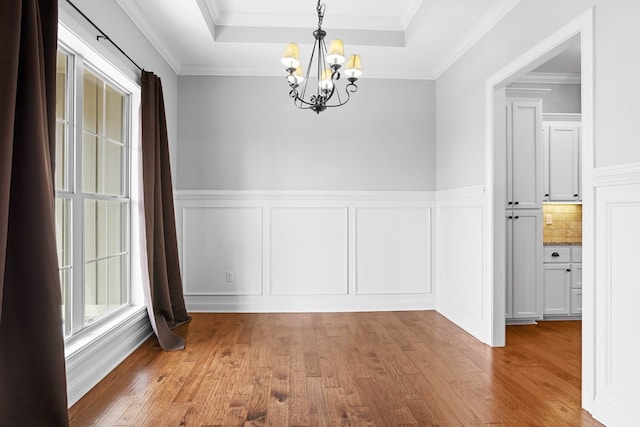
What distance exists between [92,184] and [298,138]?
2.32m

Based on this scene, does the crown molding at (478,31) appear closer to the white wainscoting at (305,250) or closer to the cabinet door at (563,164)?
the cabinet door at (563,164)

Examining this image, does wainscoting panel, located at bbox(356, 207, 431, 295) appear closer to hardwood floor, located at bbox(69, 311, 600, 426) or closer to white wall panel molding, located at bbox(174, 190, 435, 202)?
white wall panel molding, located at bbox(174, 190, 435, 202)

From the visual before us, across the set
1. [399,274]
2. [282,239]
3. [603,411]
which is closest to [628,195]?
[603,411]

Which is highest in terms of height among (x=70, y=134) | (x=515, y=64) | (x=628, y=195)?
(x=515, y=64)

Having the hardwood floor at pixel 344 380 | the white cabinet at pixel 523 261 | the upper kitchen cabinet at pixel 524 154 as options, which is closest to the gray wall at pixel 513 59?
the upper kitchen cabinet at pixel 524 154

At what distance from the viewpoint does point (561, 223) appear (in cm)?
468

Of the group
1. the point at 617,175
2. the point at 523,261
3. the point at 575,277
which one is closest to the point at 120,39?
the point at 617,175

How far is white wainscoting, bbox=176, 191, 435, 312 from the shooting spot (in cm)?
469

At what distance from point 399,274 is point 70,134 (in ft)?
11.6

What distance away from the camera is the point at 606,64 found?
225 cm

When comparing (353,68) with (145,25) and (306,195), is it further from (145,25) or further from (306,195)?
(306,195)

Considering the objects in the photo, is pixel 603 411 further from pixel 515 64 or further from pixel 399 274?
pixel 399 274

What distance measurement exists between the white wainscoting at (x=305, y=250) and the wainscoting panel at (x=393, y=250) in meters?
0.01

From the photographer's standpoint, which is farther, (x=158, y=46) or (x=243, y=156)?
(x=243, y=156)
